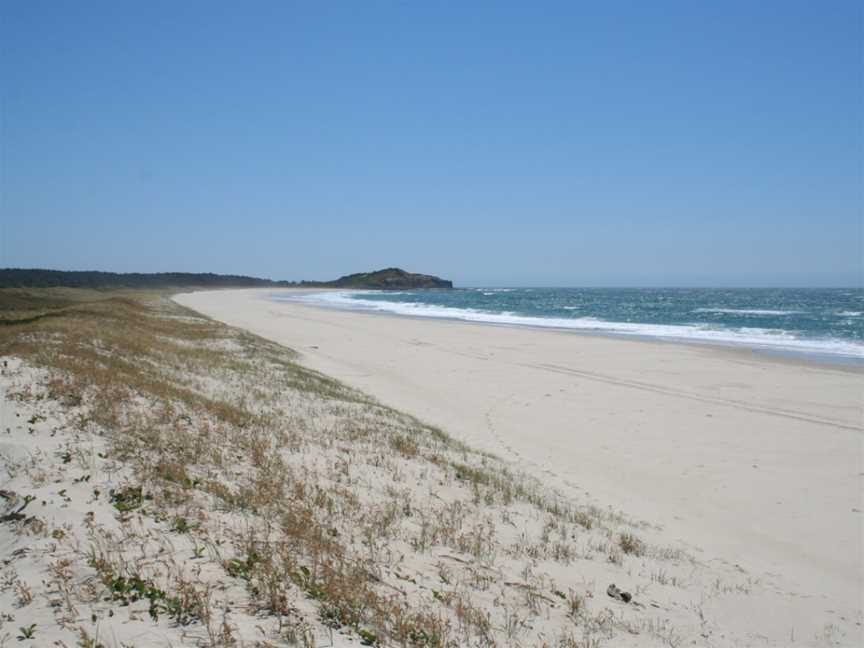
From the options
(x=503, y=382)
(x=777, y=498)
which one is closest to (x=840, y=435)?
(x=777, y=498)

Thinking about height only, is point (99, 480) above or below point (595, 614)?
above

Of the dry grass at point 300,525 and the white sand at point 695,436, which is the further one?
the white sand at point 695,436

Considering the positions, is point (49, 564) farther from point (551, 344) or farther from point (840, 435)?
point (551, 344)

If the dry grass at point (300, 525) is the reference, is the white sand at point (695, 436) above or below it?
below

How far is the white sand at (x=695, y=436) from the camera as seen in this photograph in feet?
24.9

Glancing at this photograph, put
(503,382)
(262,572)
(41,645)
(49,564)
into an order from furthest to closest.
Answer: (503,382) < (262,572) < (49,564) < (41,645)

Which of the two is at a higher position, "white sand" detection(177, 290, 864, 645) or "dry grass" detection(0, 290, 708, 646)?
"dry grass" detection(0, 290, 708, 646)

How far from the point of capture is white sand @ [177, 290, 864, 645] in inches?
299

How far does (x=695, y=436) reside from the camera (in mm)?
13258

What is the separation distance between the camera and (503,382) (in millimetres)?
20078

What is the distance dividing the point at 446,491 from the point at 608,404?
9938 mm

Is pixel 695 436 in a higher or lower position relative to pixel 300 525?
lower

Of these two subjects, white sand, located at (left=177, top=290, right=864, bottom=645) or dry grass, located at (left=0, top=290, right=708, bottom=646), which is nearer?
dry grass, located at (left=0, top=290, right=708, bottom=646)

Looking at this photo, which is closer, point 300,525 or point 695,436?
point 300,525
